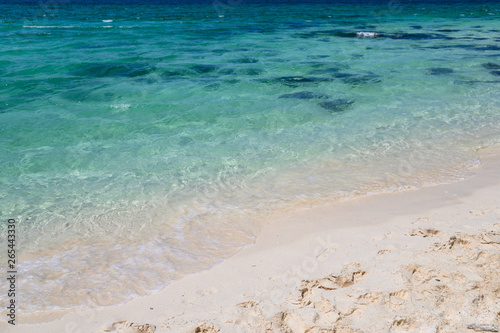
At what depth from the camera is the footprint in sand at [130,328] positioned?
372 cm

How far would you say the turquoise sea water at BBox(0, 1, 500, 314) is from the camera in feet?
16.6

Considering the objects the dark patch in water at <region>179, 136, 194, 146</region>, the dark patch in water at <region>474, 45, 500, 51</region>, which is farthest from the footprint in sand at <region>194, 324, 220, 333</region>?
the dark patch in water at <region>474, 45, 500, 51</region>

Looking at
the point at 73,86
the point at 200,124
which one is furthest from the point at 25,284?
the point at 73,86

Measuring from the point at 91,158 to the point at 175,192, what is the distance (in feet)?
7.83

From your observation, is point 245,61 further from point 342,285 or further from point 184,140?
point 342,285

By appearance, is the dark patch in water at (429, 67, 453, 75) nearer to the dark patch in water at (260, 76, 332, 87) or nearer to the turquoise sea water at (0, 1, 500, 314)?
the turquoise sea water at (0, 1, 500, 314)

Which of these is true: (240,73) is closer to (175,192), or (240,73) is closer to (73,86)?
(73,86)

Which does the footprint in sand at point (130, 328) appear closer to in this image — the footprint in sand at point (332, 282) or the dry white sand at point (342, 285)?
the dry white sand at point (342, 285)

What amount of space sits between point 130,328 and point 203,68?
507 inches

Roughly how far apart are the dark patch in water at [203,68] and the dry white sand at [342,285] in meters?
10.6

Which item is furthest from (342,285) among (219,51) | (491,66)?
(219,51)

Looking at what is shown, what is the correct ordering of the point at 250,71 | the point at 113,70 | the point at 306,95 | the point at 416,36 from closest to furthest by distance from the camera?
the point at 306,95, the point at 250,71, the point at 113,70, the point at 416,36

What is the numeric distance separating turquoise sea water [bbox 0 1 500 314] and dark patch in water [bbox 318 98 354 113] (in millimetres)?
55

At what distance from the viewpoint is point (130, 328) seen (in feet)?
12.3
